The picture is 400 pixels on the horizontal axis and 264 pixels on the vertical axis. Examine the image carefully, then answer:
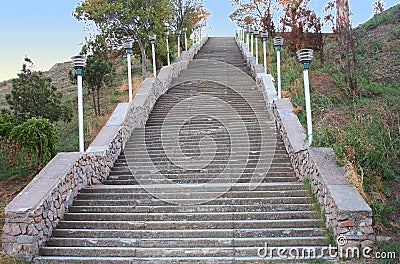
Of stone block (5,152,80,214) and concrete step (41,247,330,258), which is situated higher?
stone block (5,152,80,214)

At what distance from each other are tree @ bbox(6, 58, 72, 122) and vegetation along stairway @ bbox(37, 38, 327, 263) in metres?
3.79

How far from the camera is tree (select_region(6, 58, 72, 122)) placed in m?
13.5

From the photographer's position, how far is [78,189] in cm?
805

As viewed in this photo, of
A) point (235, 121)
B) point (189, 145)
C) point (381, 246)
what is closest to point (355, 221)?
point (381, 246)

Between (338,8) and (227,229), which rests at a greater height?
(338,8)

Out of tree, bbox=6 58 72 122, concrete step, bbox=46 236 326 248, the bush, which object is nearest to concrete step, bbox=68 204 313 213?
concrete step, bbox=46 236 326 248

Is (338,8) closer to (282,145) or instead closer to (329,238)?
(282,145)

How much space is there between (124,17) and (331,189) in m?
12.3

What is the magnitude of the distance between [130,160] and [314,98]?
5.42 meters

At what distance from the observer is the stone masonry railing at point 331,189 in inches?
239

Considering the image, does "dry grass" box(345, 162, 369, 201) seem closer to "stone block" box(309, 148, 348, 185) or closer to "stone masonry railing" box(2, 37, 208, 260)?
"stone block" box(309, 148, 348, 185)

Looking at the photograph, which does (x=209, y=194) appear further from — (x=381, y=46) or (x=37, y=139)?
(x=381, y=46)

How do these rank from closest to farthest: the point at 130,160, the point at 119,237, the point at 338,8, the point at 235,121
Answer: the point at 119,237 < the point at 130,160 < the point at 235,121 < the point at 338,8

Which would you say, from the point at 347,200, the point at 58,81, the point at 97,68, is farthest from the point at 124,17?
the point at 58,81
